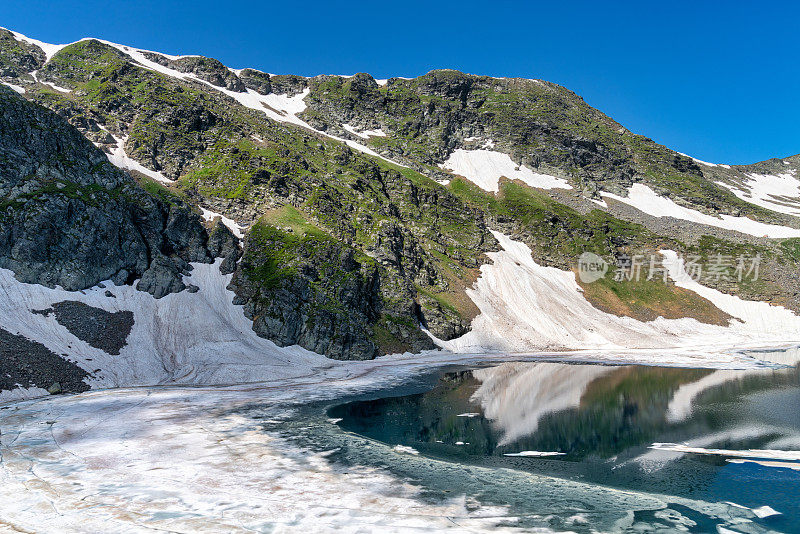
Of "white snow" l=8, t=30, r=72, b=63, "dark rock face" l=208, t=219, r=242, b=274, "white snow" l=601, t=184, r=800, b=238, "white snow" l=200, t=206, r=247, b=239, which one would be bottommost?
"dark rock face" l=208, t=219, r=242, b=274

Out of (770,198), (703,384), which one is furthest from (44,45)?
(770,198)

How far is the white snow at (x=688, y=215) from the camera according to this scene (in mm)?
137250

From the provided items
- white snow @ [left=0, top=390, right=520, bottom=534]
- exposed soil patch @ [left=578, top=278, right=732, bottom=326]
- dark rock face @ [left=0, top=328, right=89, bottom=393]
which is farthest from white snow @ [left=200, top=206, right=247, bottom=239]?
exposed soil patch @ [left=578, top=278, right=732, bottom=326]

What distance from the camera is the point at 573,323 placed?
320 feet

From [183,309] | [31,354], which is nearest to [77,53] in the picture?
[183,309]

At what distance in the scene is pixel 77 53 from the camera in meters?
148

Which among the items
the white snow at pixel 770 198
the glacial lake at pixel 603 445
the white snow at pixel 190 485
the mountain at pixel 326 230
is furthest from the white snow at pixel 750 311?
the white snow at pixel 190 485

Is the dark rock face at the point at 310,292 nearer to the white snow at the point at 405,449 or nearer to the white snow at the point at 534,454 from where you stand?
the white snow at the point at 405,449

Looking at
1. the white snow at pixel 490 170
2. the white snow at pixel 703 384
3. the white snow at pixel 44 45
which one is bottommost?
the white snow at pixel 703 384

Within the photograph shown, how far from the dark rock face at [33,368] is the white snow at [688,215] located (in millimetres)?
158820

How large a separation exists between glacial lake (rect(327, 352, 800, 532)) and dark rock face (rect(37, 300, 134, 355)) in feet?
114

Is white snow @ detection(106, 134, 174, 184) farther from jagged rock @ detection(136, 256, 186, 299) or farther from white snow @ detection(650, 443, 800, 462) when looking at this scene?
white snow @ detection(650, 443, 800, 462)

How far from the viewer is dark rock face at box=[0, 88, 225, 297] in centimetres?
6012

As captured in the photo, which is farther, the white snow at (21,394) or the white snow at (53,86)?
the white snow at (53,86)
